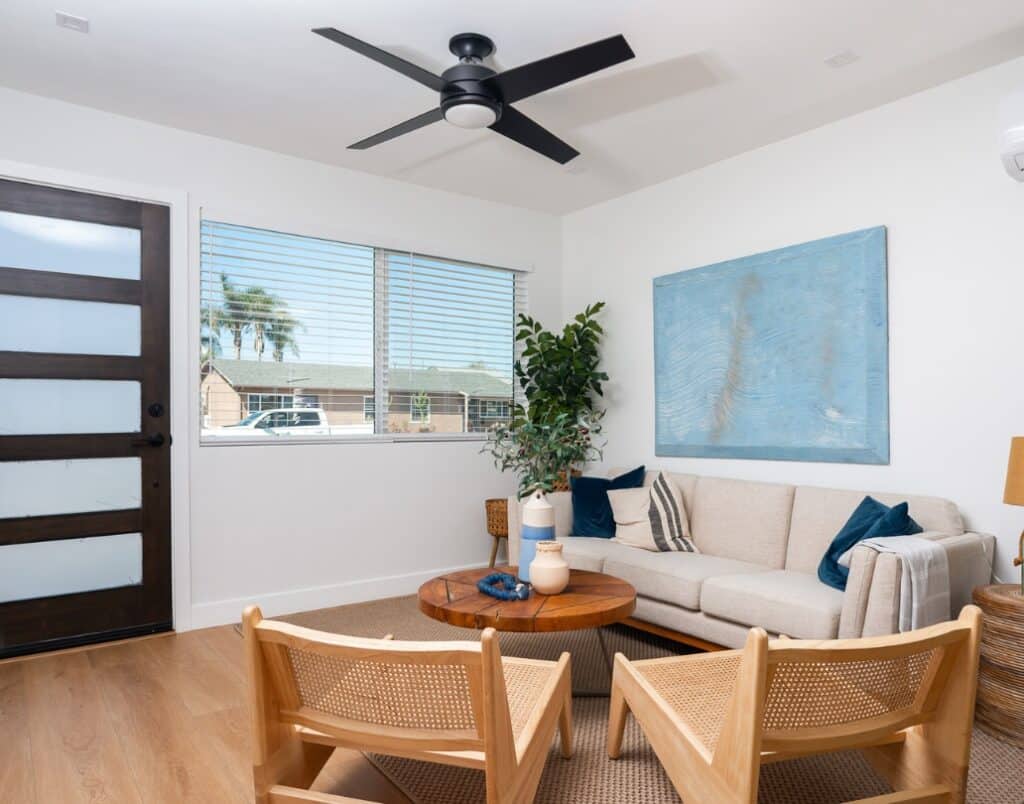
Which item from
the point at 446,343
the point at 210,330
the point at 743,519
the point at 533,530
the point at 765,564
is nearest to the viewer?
the point at 533,530

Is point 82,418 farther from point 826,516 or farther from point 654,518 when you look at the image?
point 826,516

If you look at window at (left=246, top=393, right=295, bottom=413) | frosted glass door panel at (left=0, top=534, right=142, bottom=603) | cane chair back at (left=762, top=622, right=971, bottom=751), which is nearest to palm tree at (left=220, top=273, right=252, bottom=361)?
window at (left=246, top=393, right=295, bottom=413)

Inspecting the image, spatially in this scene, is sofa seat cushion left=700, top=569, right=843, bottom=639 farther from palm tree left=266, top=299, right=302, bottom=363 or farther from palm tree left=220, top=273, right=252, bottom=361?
palm tree left=220, top=273, right=252, bottom=361

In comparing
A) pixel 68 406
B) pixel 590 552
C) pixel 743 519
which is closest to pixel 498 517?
pixel 590 552

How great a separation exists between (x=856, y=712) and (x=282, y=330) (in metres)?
3.62

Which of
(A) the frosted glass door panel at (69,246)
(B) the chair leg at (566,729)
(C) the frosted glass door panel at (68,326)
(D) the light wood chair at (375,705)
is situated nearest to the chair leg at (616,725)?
(B) the chair leg at (566,729)

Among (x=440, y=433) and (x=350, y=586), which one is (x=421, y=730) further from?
(x=440, y=433)

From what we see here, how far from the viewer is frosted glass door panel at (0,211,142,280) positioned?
10.8ft

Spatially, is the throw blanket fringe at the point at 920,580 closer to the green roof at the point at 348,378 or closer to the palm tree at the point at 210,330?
the green roof at the point at 348,378

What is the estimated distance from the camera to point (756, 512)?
3541mm

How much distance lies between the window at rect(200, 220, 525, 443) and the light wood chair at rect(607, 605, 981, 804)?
3.22m

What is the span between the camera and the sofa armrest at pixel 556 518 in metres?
3.91

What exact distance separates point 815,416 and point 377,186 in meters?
3.05

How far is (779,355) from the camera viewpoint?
12.3ft
